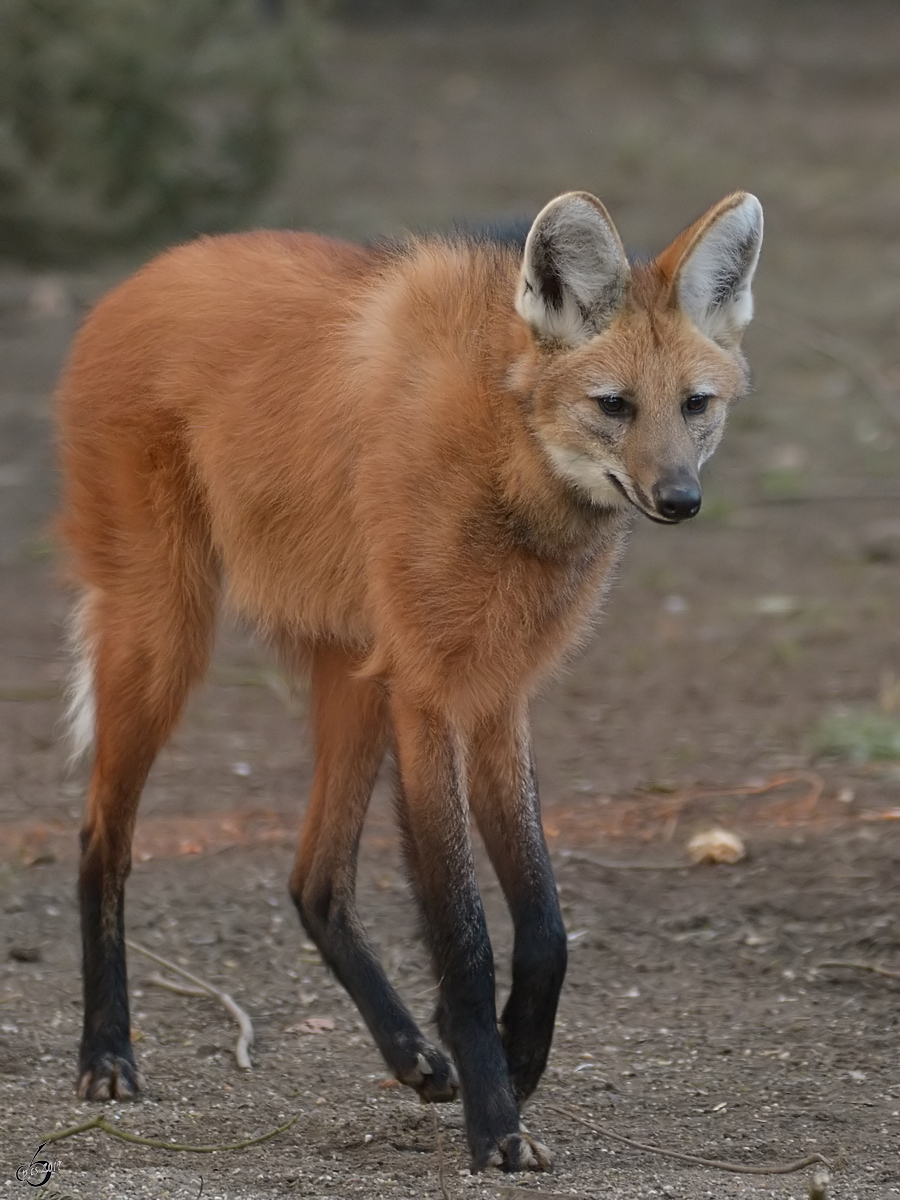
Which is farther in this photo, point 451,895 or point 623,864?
point 623,864

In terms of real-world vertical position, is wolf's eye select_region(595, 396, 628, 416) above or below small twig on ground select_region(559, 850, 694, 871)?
above

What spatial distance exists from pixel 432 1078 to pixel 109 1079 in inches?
25.5

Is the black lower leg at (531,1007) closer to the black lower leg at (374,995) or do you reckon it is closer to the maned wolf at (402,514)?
the maned wolf at (402,514)

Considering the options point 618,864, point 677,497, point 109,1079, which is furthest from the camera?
point 618,864

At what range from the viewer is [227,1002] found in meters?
3.72

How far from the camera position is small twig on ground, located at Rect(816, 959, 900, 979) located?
3791 millimetres

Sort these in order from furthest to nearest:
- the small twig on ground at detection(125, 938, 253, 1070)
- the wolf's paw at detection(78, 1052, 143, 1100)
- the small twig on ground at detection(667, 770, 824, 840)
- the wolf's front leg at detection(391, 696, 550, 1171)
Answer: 1. the small twig on ground at detection(667, 770, 824, 840)
2. the small twig on ground at detection(125, 938, 253, 1070)
3. the wolf's paw at detection(78, 1052, 143, 1100)
4. the wolf's front leg at detection(391, 696, 550, 1171)

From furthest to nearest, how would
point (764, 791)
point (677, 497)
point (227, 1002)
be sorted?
point (764, 791)
point (227, 1002)
point (677, 497)

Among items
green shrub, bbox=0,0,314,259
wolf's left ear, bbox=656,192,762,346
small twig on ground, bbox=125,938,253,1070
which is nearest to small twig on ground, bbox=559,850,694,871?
small twig on ground, bbox=125,938,253,1070

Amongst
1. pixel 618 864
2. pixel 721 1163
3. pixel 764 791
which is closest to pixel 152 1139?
pixel 721 1163

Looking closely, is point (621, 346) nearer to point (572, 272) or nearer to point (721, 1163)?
point (572, 272)

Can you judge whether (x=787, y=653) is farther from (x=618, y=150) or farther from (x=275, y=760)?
(x=618, y=150)

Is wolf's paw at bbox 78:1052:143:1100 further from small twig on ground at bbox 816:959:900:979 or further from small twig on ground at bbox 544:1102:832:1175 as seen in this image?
small twig on ground at bbox 816:959:900:979

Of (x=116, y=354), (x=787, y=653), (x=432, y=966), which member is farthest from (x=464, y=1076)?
(x=787, y=653)
